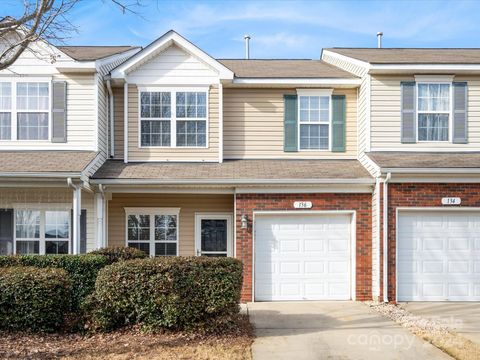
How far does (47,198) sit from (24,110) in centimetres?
218

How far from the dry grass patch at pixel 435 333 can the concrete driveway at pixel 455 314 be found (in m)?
0.19

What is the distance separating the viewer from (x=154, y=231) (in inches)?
548

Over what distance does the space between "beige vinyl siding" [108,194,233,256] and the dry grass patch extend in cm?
456

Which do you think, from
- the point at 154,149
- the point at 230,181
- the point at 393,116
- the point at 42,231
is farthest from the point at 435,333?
the point at 42,231

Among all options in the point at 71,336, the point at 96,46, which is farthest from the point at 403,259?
the point at 96,46

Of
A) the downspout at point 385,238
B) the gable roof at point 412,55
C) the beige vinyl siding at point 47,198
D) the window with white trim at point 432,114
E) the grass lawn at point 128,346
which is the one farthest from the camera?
the gable roof at point 412,55

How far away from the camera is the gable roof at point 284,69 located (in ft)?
47.3

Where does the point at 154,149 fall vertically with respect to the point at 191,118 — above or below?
below

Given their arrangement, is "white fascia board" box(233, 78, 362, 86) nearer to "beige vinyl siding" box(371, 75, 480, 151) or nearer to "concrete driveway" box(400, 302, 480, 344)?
"beige vinyl siding" box(371, 75, 480, 151)

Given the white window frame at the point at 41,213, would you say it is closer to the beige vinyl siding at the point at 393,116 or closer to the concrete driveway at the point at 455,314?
the beige vinyl siding at the point at 393,116

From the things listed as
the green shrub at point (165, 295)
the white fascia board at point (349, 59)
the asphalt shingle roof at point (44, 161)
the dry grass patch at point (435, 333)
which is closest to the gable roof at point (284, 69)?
the white fascia board at point (349, 59)

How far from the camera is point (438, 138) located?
1361 centimetres

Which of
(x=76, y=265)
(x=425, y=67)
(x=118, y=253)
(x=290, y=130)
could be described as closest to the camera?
(x=76, y=265)

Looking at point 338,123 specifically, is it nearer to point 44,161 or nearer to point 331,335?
point 331,335
